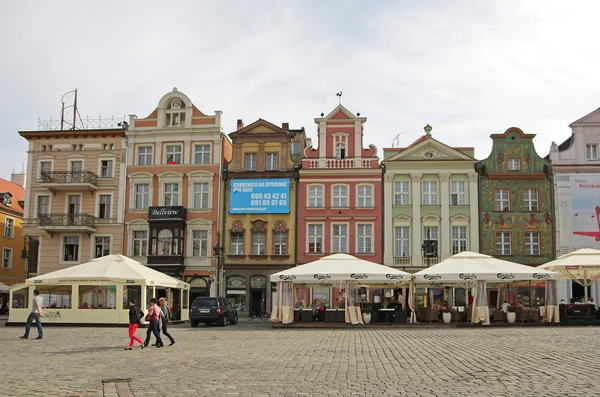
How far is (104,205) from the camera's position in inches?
1902

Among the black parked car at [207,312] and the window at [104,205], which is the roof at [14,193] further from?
the black parked car at [207,312]

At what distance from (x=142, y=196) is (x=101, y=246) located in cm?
447

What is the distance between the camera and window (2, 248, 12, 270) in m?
56.3

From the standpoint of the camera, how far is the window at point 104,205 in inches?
1893

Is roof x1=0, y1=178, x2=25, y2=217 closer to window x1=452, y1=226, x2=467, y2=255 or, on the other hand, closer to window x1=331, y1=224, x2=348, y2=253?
window x1=331, y1=224, x2=348, y2=253

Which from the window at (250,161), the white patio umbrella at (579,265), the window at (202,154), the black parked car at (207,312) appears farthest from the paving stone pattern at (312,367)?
the window at (202,154)

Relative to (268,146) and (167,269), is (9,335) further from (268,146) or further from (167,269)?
(268,146)

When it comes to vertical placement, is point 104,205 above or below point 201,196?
below

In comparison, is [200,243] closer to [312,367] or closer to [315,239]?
[315,239]

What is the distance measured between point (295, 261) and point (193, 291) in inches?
284

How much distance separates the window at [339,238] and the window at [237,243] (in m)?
6.10

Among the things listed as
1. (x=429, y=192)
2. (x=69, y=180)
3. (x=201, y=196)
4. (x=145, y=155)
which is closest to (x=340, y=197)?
(x=429, y=192)

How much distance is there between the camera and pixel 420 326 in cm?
2914

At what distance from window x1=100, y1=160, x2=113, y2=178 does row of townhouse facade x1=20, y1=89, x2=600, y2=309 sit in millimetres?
71
